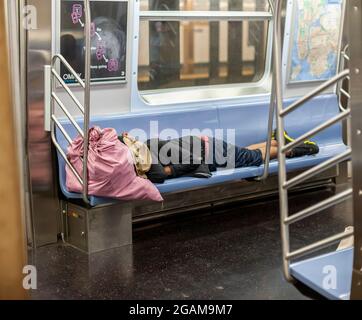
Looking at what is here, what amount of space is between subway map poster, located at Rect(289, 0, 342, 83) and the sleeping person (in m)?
1.25

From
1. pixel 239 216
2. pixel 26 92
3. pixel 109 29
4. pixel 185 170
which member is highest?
pixel 109 29

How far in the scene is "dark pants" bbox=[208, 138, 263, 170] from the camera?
516cm

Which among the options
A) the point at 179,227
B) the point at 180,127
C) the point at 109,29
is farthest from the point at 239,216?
the point at 109,29

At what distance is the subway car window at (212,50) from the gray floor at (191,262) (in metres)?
1.36

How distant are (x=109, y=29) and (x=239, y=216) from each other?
79.8 inches

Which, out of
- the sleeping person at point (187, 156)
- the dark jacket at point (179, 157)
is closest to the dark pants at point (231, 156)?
the sleeping person at point (187, 156)

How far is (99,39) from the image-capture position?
16.2ft

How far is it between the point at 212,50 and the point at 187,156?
2.36 metres

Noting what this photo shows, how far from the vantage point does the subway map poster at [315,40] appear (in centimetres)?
620

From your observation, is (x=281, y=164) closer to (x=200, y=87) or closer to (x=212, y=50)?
(x=200, y=87)

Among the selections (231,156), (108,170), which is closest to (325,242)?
(108,170)

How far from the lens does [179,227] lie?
5172 mm
